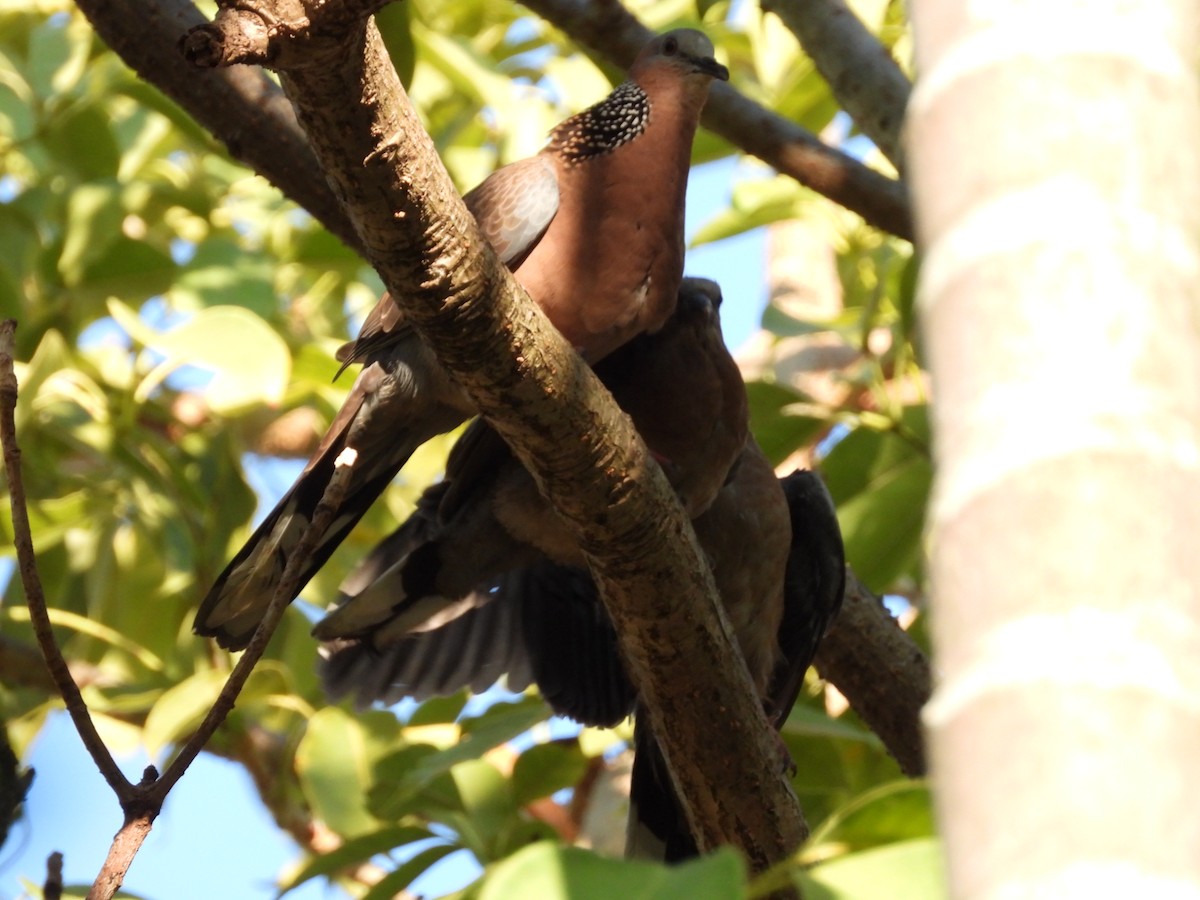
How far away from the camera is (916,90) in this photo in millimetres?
804

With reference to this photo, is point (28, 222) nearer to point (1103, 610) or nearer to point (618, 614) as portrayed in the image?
point (618, 614)

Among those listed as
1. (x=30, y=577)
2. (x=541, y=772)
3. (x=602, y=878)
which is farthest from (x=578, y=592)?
(x=602, y=878)

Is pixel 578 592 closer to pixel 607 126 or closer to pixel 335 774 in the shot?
pixel 335 774

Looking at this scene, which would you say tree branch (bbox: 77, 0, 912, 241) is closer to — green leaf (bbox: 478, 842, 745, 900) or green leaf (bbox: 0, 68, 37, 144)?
green leaf (bbox: 0, 68, 37, 144)

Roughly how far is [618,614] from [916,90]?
1.52m

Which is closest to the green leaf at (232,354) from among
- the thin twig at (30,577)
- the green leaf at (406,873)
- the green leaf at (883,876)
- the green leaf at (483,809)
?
the green leaf at (483,809)

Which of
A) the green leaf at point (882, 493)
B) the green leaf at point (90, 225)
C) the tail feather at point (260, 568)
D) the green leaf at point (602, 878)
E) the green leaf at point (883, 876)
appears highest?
the green leaf at point (602, 878)

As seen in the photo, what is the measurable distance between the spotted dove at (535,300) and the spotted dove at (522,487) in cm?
16

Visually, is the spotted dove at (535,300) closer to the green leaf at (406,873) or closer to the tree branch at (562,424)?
the green leaf at (406,873)

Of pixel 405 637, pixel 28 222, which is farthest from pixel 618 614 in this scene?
pixel 28 222

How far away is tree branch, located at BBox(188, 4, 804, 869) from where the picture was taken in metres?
1.63

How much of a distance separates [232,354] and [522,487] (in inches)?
25.1

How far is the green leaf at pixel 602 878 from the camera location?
36.0 inches

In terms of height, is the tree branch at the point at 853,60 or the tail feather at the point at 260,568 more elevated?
the tree branch at the point at 853,60
